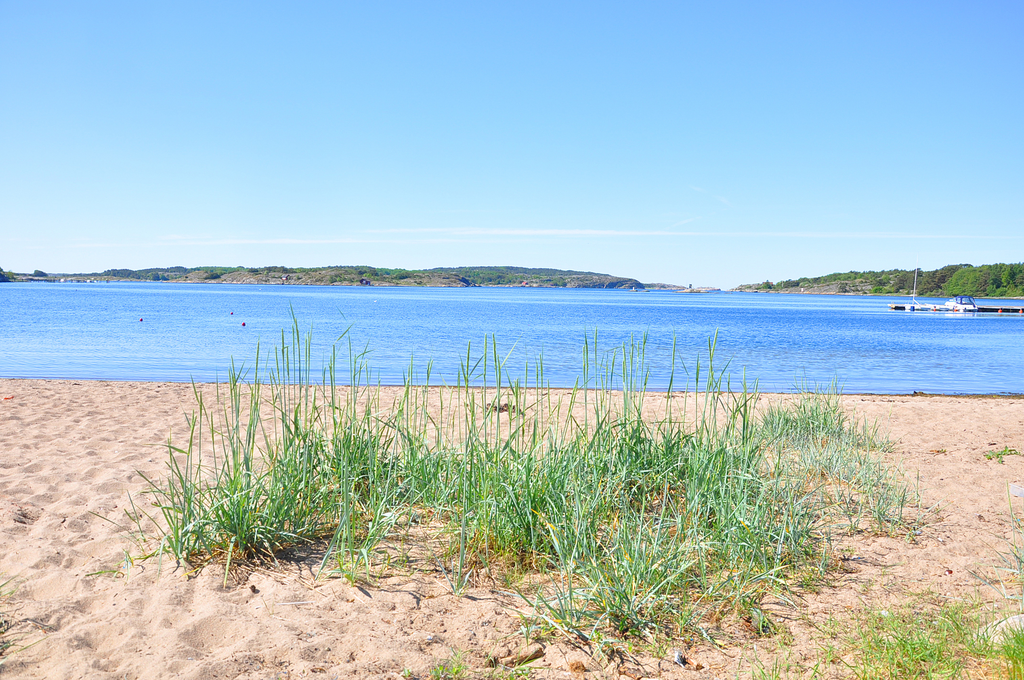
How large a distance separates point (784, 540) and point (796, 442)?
2.61 m

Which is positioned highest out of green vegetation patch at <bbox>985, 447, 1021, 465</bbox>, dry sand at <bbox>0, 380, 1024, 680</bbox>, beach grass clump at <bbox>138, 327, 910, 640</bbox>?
beach grass clump at <bbox>138, 327, 910, 640</bbox>

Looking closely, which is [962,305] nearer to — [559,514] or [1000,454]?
[1000,454]

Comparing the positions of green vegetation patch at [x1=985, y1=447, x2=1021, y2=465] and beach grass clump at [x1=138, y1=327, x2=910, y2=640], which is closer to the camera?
beach grass clump at [x1=138, y1=327, x2=910, y2=640]

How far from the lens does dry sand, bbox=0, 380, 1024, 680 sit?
A: 2568mm

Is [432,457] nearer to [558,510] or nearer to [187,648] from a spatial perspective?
[558,510]

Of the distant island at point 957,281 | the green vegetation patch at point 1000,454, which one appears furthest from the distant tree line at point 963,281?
the green vegetation patch at point 1000,454

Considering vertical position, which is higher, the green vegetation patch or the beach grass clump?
the beach grass clump

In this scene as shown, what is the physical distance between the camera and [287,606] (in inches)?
118

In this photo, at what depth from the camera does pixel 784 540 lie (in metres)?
3.58

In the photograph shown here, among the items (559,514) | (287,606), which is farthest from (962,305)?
(287,606)

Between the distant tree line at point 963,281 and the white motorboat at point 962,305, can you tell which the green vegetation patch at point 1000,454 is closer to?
the white motorboat at point 962,305

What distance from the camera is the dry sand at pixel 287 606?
257 centimetres

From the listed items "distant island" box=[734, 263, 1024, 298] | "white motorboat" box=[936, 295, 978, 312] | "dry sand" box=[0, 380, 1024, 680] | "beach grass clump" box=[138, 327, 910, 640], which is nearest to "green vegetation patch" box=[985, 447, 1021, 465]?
"dry sand" box=[0, 380, 1024, 680]

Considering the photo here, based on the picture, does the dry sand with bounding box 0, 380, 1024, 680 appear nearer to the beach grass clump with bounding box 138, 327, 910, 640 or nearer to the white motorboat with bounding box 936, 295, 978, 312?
the beach grass clump with bounding box 138, 327, 910, 640
